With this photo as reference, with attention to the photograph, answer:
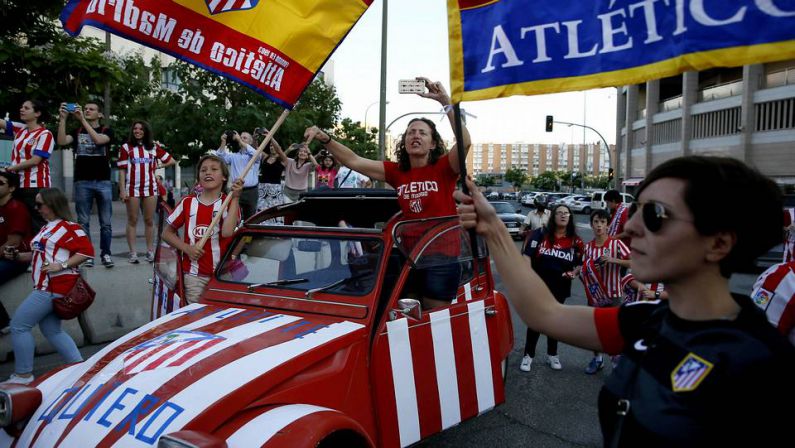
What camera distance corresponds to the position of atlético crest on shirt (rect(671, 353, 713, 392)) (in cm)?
134

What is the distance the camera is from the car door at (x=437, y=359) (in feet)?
11.0

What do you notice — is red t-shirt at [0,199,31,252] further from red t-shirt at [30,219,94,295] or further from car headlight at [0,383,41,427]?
car headlight at [0,383,41,427]

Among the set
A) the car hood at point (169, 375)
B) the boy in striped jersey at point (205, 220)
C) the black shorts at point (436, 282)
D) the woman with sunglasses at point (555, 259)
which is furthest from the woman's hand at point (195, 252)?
the woman with sunglasses at point (555, 259)

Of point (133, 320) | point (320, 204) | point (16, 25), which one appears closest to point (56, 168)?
point (16, 25)

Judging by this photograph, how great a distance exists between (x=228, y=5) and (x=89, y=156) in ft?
13.1

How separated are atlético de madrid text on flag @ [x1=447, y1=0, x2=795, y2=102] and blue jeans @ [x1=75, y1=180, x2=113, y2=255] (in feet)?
20.0

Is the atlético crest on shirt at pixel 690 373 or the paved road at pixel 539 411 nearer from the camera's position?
the atlético crest on shirt at pixel 690 373

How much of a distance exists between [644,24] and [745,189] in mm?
897

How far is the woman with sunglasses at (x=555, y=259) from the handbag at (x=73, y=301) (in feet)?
12.9

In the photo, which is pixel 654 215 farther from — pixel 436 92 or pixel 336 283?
pixel 336 283

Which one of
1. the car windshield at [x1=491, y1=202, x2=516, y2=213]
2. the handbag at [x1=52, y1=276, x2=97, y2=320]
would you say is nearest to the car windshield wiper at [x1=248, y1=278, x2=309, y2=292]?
the handbag at [x1=52, y1=276, x2=97, y2=320]

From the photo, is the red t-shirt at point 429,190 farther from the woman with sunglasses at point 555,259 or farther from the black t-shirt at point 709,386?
the black t-shirt at point 709,386

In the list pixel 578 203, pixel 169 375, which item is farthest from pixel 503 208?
pixel 578 203

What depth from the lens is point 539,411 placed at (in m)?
4.93
